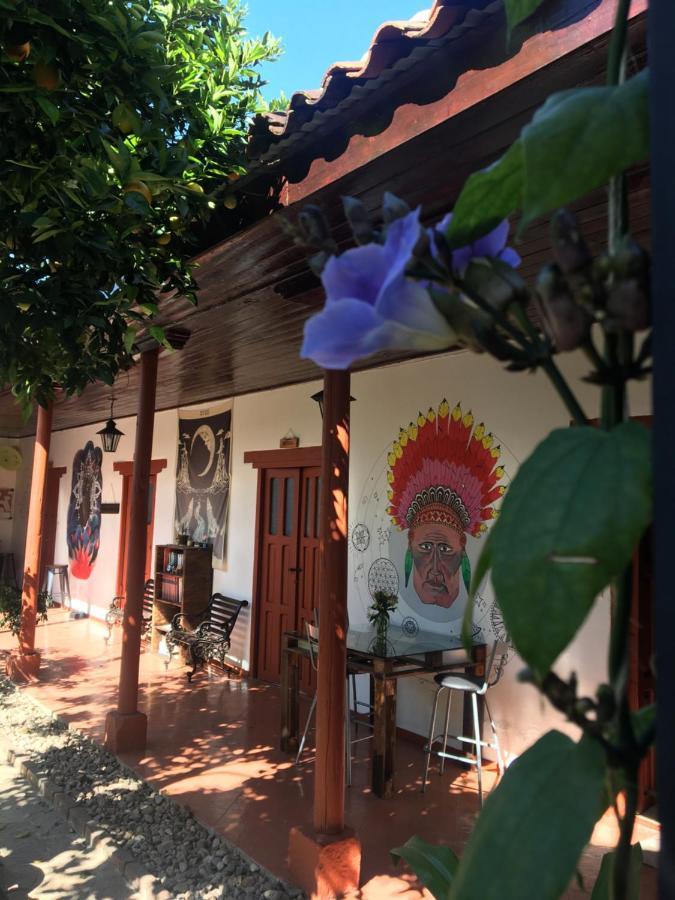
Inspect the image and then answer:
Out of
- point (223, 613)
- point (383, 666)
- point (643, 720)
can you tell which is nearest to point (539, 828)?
point (643, 720)

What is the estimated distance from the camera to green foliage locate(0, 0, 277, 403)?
189cm

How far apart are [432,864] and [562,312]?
69 centimetres

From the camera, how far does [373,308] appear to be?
34 cm

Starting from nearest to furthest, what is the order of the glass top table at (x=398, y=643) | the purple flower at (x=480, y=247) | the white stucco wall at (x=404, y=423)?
the purple flower at (x=480, y=247) < the white stucco wall at (x=404, y=423) < the glass top table at (x=398, y=643)

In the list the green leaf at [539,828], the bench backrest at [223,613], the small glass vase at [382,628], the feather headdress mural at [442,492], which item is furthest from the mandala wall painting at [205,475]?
the green leaf at [539,828]

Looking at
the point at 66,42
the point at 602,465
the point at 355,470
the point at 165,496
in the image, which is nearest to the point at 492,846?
the point at 602,465

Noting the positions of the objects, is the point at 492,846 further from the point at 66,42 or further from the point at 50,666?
the point at 50,666

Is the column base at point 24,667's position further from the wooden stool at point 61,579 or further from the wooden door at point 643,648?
the wooden door at point 643,648

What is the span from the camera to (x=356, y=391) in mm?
6223

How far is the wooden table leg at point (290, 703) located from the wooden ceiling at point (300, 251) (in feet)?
7.83

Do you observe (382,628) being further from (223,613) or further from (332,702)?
(223,613)

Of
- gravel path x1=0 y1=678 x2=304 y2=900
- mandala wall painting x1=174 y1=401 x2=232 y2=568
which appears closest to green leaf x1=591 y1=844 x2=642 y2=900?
gravel path x1=0 y1=678 x2=304 y2=900

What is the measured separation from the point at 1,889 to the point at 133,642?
98.0 inches

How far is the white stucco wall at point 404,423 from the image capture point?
14.0 ft
